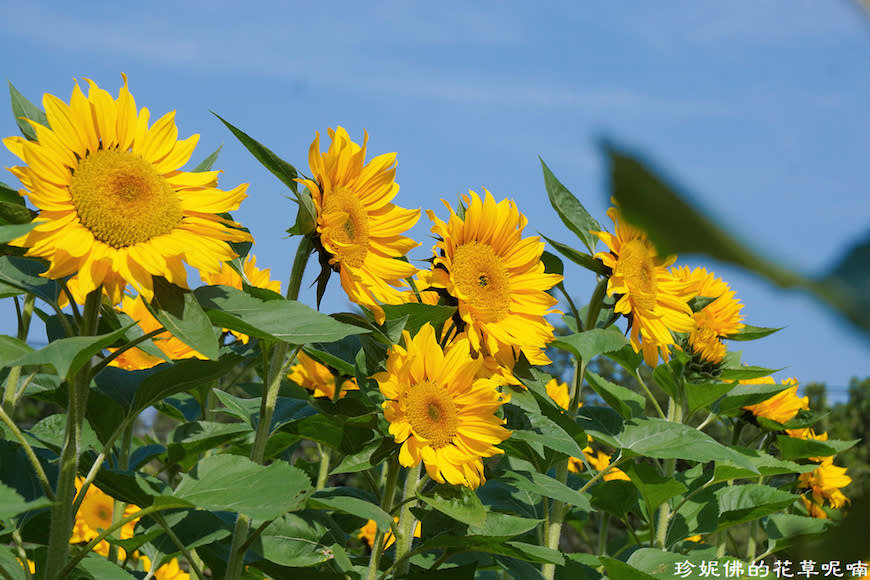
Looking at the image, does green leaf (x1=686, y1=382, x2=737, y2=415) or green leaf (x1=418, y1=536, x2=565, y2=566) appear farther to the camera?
green leaf (x1=686, y1=382, x2=737, y2=415)

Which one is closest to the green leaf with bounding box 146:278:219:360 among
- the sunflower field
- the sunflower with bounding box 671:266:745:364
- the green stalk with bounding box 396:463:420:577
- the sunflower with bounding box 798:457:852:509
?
the sunflower field

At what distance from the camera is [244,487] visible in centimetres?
107

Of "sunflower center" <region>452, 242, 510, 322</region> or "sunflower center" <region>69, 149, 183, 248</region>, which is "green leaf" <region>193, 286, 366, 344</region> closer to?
"sunflower center" <region>69, 149, 183, 248</region>

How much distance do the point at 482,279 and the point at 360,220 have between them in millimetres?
312

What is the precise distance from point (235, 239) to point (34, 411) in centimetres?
712

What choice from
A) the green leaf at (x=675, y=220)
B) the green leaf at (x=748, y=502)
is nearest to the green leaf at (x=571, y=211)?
the green leaf at (x=748, y=502)

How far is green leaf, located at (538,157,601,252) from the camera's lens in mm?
1749

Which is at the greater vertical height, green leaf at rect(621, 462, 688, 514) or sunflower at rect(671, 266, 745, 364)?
sunflower at rect(671, 266, 745, 364)

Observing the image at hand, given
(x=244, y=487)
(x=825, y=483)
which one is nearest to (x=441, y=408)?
(x=244, y=487)

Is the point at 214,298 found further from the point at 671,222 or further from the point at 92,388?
the point at 671,222

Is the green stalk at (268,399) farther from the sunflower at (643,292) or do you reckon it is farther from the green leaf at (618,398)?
the green leaf at (618,398)

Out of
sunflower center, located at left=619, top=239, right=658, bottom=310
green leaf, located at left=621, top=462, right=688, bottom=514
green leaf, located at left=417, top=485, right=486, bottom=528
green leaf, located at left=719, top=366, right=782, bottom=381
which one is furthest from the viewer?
green leaf, located at left=719, top=366, right=782, bottom=381

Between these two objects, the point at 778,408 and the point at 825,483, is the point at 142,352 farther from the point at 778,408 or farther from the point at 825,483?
the point at 825,483

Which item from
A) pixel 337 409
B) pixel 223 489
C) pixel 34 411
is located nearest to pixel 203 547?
pixel 337 409
